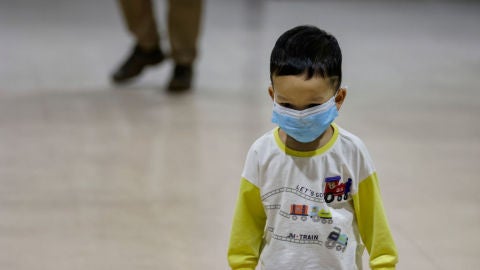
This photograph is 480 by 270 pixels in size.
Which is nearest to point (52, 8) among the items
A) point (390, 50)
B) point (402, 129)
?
point (390, 50)

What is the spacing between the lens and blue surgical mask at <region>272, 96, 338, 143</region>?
5.09 feet

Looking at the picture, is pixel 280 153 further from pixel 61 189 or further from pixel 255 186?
pixel 61 189

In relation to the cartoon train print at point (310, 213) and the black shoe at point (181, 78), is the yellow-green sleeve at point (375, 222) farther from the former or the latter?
the black shoe at point (181, 78)

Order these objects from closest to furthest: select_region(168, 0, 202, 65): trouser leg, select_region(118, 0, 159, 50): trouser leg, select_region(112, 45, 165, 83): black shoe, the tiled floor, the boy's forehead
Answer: the boy's forehead < the tiled floor < select_region(168, 0, 202, 65): trouser leg < select_region(118, 0, 159, 50): trouser leg < select_region(112, 45, 165, 83): black shoe

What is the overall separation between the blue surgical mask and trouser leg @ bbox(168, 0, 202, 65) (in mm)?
2850

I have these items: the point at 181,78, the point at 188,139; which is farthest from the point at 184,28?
the point at 188,139

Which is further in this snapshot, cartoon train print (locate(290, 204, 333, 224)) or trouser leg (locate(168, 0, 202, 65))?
trouser leg (locate(168, 0, 202, 65))

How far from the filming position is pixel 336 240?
1.65 meters

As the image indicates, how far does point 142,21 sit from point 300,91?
124 inches

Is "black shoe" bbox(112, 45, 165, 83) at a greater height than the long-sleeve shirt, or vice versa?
the long-sleeve shirt

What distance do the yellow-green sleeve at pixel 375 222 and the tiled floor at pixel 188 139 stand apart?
2.61 ft

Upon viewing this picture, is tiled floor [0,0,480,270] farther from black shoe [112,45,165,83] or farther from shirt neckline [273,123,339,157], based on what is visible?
shirt neckline [273,123,339,157]

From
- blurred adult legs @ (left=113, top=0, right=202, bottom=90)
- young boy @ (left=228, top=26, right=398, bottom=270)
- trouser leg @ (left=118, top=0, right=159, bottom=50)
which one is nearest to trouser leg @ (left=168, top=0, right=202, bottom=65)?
blurred adult legs @ (left=113, top=0, right=202, bottom=90)

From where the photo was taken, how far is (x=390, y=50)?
18.5 ft
